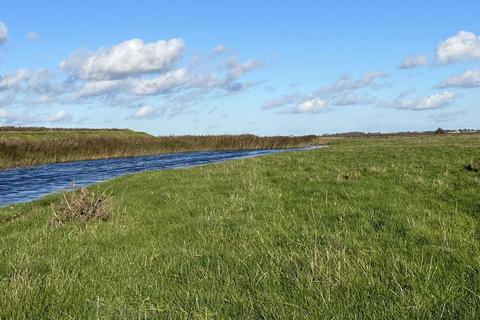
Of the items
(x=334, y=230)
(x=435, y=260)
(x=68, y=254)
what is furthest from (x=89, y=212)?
(x=435, y=260)

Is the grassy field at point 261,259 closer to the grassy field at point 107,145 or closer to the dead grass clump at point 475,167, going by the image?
the dead grass clump at point 475,167

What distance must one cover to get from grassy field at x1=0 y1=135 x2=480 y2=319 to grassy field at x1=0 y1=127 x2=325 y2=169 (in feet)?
105

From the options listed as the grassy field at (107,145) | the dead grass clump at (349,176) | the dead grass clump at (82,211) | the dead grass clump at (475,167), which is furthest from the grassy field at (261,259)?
the grassy field at (107,145)

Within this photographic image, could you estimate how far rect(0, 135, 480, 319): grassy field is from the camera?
5301 millimetres

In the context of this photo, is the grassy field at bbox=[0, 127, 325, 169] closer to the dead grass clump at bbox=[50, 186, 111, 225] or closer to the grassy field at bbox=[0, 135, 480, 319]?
the dead grass clump at bbox=[50, 186, 111, 225]

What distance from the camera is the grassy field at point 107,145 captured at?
4262cm

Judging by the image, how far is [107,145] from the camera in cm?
5575

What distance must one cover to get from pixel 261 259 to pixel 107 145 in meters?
51.6

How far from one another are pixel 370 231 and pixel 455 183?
7413 mm

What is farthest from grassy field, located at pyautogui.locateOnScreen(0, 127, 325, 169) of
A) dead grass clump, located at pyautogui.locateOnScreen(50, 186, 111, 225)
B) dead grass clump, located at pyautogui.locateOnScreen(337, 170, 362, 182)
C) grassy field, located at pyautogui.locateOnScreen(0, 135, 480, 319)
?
dead grass clump, located at pyautogui.locateOnScreen(337, 170, 362, 182)

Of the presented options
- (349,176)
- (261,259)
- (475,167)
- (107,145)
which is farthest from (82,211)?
(107,145)

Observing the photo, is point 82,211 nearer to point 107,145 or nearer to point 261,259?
point 261,259

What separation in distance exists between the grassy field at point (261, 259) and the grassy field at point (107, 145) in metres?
32.1

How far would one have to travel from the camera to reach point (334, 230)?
9.07 m
